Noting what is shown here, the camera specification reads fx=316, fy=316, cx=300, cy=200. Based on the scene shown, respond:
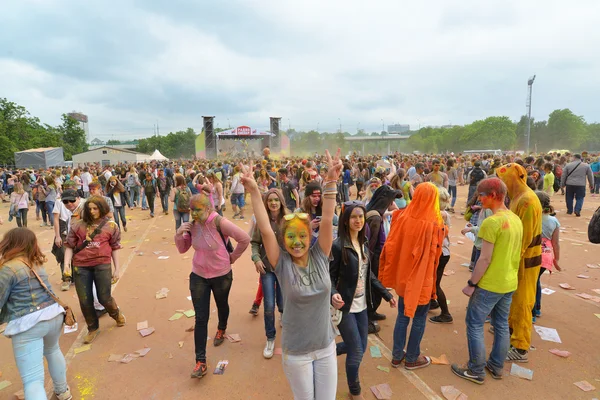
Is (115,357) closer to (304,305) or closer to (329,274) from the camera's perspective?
(304,305)

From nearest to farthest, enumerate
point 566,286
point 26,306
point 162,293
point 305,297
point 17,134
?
point 305,297 < point 26,306 < point 566,286 < point 162,293 < point 17,134

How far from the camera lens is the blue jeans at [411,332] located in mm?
3166

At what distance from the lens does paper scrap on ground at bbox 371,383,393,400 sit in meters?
2.99

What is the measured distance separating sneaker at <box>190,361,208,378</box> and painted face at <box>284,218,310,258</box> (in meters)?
2.01

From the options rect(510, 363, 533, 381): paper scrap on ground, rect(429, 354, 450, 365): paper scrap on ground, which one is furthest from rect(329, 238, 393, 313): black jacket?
rect(510, 363, 533, 381): paper scrap on ground

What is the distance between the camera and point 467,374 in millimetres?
3193

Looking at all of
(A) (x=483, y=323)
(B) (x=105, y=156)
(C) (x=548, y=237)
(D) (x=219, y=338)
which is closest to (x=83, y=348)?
(D) (x=219, y=338)

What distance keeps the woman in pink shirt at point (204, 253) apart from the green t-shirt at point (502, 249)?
234cm

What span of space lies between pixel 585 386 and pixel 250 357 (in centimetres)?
340

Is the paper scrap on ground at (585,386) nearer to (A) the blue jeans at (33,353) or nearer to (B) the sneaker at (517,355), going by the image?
(B) the sneaker at (517,355)

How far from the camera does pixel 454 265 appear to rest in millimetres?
6383

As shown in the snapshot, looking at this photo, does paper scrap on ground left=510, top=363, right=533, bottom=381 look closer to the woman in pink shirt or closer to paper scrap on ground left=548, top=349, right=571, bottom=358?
paper scrap on ground left=548, top=349, right=571, bottom=358

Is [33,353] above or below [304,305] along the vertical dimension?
below

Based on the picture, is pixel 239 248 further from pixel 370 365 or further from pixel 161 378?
pixel 370 365
